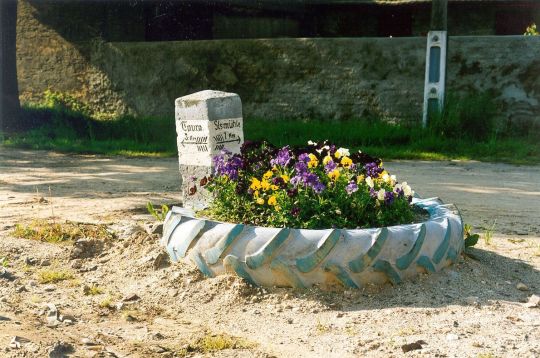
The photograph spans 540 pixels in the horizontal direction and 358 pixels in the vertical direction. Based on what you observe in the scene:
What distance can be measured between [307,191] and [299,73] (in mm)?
8903

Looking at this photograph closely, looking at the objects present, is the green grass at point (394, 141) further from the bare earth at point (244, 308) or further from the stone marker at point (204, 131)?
the stone marker at point (204, 131)

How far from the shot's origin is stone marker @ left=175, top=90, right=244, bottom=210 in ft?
22.0

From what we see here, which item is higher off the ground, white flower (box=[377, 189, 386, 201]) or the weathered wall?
the weathered wall

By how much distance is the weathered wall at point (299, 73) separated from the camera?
1305 centimetres

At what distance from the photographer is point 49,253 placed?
6.68 meters

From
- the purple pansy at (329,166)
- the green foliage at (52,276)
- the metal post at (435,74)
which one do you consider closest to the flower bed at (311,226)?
the purple pansy at (329,166)

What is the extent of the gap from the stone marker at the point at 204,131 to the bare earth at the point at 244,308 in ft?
2.19

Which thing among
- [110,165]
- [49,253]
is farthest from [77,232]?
[110,165]

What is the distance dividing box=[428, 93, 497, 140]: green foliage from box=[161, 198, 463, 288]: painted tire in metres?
7.28

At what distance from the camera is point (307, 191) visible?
5.61m

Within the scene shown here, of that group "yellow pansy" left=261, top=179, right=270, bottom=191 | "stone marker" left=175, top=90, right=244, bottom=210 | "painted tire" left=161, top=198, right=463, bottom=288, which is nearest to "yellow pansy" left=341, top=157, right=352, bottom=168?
"yellow pansy" left=261, top=179, right=270, bottom=191

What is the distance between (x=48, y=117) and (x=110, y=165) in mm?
4041

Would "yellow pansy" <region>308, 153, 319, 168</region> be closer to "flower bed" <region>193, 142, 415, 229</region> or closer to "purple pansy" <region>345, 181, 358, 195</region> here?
"flower bed" <region>193, 142, 415, 229</region>

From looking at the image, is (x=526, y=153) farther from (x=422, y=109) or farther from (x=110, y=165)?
(x=110, y=165)
